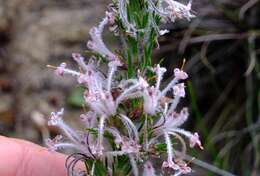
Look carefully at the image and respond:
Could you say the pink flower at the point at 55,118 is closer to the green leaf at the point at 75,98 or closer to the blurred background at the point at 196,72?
the blurred background at the point at 196,72

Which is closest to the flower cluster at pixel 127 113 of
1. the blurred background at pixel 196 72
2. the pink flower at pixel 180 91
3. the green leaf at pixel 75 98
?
the pink flower at pixel 180 91

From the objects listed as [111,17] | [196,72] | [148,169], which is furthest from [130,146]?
[196,72]

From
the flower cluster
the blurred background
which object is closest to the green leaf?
the blurred background

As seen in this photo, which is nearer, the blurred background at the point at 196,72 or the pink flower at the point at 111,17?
the pink flower at the point at 111,17

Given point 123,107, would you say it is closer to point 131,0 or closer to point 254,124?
point 131,0

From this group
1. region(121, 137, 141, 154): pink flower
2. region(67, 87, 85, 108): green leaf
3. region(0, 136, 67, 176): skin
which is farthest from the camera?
region(67, 87, 85, 108): green leaf

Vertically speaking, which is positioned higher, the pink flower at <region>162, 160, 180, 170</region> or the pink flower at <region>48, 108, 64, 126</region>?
the pink flower at <region>48, 108, 64, 126</region>

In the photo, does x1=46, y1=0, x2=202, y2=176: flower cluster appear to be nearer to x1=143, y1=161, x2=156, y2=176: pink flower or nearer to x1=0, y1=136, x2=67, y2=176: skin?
x1=143, y1=161, x2=156, y2=176: pink flower

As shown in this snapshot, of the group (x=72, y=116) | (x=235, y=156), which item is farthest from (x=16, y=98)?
(x=235, y=156)
